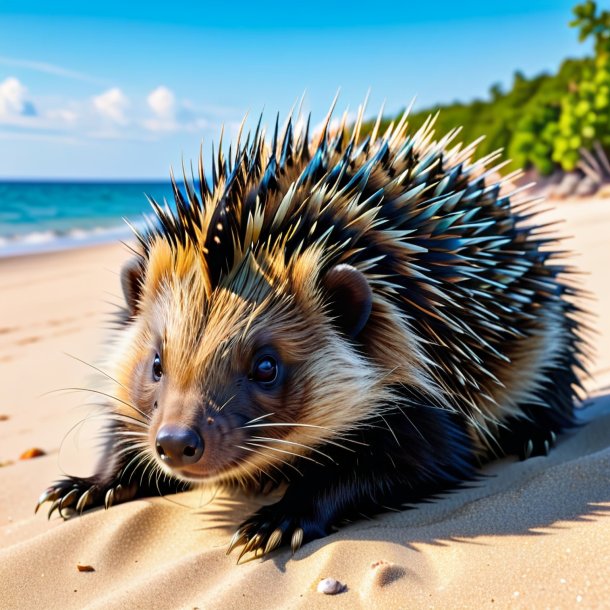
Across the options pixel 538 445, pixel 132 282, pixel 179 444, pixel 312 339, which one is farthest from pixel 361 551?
pixel 132 282

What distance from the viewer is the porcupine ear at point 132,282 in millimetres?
3906

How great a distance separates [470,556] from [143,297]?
76.7 inches

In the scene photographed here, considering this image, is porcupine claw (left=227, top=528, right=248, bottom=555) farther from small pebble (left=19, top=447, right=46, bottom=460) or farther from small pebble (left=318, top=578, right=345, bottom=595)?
small pebble (left=19, top=447, right=46, bottom=460)

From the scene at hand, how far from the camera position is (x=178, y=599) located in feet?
9.57

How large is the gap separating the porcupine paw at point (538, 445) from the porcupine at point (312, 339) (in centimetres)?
27

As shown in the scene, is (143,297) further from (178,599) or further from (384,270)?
(178,599)

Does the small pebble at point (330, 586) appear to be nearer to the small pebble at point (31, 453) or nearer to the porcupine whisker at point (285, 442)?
the porcupine whisker at point (285, 442)

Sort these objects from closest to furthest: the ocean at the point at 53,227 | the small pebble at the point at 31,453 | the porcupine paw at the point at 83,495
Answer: the porcupine paw at the point at 83,495, the small pebble at the point at 31,453, the ocean at the point at 53,227

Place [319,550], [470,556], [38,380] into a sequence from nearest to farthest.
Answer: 1. [470,556]
2. [319,550]
3. [38,380]

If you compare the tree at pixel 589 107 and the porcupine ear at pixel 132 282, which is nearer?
the porcupine ear at pixel 132 282

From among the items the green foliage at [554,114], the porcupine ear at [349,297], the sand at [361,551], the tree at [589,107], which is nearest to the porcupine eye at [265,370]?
the porcupine ear at [349,297]

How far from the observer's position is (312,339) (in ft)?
11.3

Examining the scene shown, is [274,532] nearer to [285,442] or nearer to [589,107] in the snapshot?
[285,442]

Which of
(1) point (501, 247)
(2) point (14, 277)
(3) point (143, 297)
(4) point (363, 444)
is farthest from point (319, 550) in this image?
(2) point (14, 277)
